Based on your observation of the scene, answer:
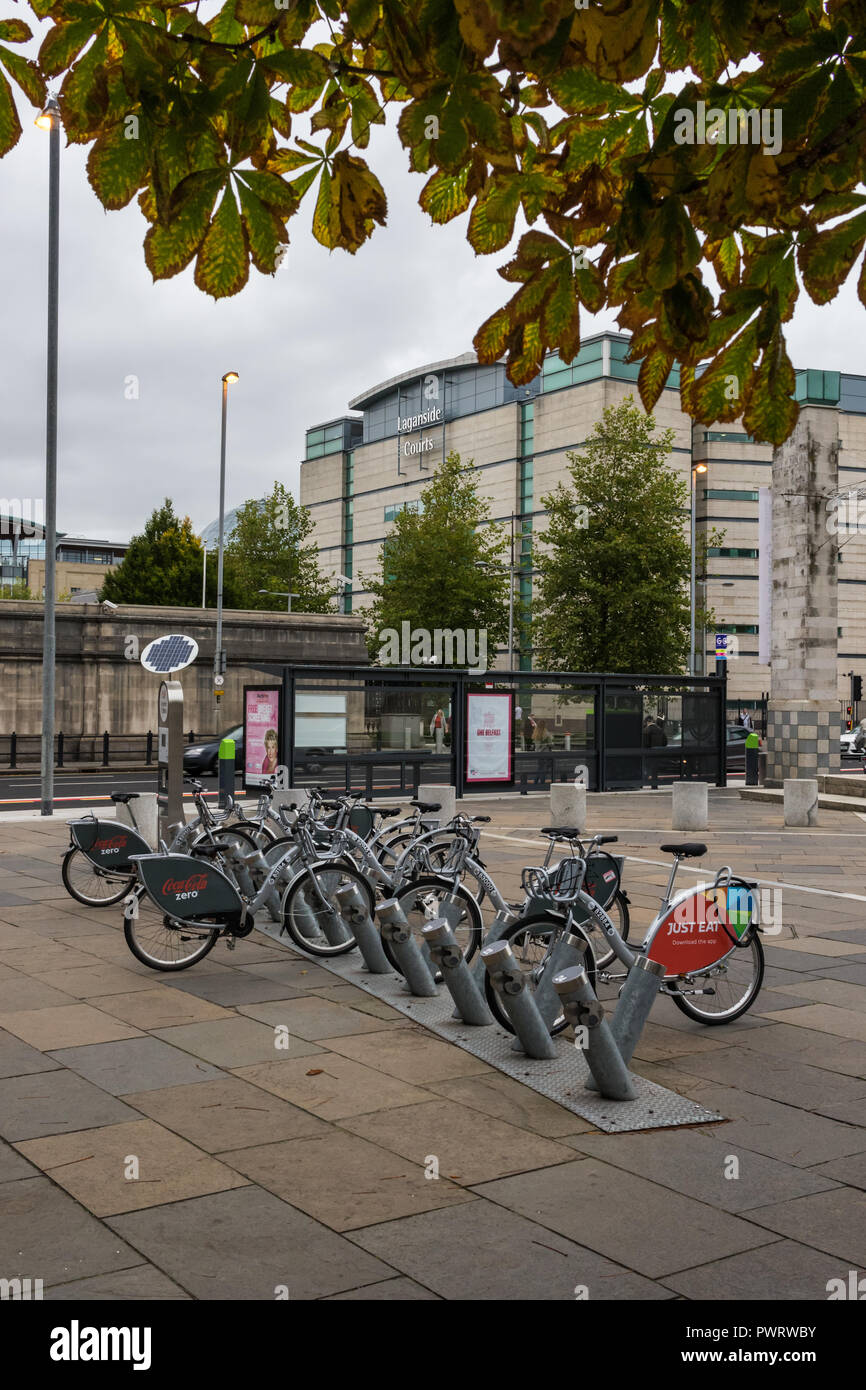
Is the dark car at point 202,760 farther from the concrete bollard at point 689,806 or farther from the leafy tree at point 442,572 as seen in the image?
the leafy tree at point 442,572

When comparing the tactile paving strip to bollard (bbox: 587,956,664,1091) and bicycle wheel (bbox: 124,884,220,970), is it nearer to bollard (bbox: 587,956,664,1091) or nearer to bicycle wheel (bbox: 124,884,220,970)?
bollard (bbox: 587,956,664,1091)

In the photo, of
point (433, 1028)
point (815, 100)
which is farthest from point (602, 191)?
point (433, 1028)

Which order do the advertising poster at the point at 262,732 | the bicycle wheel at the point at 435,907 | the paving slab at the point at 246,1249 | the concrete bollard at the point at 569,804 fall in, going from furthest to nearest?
the advertising poster at the point at 262,732 → the concrete bollard at the point at 569,804 → the bicycle wheel at the point at 435,907 → the paving slab at the point at 246,1249

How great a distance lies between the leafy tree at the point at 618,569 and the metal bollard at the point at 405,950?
3575 cm

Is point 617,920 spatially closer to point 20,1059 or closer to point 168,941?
point 168,941

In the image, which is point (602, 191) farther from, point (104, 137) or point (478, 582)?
point (478, 582)

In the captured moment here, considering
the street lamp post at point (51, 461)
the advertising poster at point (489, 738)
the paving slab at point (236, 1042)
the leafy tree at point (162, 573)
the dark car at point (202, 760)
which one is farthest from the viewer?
the leafy tree at point (162, 573)

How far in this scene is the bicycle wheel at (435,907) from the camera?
7.86 metres

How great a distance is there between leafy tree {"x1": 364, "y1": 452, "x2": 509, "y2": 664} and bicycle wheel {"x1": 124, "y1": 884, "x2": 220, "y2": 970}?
38645mm

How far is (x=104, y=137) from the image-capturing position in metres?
3.37

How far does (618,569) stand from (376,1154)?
39352mm

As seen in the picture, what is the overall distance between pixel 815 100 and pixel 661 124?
0.47 m

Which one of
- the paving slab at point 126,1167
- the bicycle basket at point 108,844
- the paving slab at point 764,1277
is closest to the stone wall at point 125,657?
the bicycle basket at point 108,844

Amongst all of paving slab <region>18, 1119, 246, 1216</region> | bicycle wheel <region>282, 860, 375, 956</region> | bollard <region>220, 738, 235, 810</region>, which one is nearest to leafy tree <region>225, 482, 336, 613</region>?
bollard <region>220, 738, 235, 810</region>
